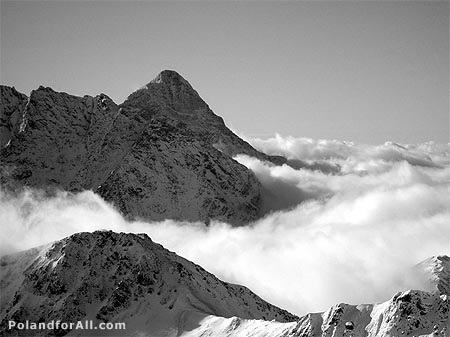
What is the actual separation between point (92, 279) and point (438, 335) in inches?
3856

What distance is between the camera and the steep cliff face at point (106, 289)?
17975 cm

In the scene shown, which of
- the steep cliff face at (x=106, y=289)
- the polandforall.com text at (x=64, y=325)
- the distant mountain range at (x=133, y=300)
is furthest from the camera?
the steep cliff face at (x=106, y=289)

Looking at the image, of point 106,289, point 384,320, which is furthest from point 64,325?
point 384,320

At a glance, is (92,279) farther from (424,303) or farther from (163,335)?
(424,303)

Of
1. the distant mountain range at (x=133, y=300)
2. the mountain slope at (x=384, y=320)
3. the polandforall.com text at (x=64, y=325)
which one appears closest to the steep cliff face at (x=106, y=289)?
the distant mountain range at (x=133, y=300)

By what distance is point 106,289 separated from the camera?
612ft

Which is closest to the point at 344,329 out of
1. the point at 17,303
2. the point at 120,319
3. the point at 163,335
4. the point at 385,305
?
the point at 385,305

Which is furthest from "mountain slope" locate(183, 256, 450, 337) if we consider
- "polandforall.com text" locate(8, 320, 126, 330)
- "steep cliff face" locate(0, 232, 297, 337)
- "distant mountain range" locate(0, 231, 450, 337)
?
"polandforall.com text" locate(8, 320, 126, 330)

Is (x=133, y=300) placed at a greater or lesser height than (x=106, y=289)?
lesser

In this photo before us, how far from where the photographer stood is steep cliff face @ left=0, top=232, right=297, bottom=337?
590 feet

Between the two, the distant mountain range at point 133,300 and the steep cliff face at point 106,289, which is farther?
the steep cliff face at point 106,289

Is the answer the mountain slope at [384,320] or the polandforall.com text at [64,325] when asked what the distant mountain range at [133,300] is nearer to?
the mountain slope at [384,320]

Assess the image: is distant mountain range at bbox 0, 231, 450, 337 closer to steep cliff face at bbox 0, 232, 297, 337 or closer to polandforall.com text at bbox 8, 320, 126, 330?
steep cliff face at bbox 0, 232, 297, 337

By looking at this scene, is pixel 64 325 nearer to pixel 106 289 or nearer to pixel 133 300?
pixel 106 289
